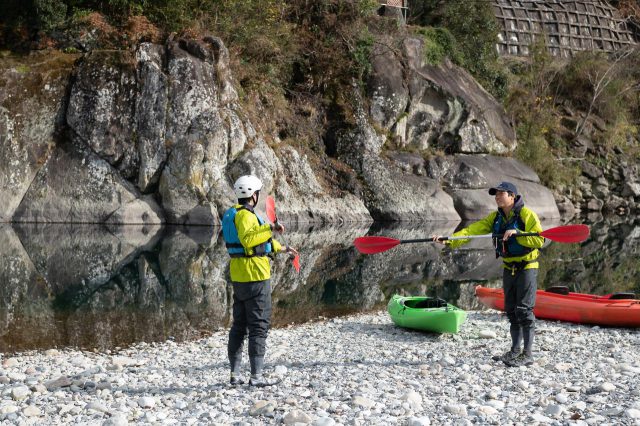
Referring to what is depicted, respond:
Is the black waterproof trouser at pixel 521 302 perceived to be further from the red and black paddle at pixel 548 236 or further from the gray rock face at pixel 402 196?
the gray rock face at pixel 402 196

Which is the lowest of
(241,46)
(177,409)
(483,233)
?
(177,409)

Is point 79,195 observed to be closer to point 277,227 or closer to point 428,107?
point 428,107

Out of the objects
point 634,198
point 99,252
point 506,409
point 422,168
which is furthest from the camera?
point 634,198

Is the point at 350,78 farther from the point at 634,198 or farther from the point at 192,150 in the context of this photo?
the point at 634,198

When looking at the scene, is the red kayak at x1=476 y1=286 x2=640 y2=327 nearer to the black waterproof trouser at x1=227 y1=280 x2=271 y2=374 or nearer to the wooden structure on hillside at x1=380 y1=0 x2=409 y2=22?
the black waterproof trouser at x1=227 y1=280 x2=271 y2=374

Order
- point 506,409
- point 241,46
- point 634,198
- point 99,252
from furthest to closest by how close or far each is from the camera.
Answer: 1. point 634,198
2. point 241,46
3. point 99,252
4. point 506,409

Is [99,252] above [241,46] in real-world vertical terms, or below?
below

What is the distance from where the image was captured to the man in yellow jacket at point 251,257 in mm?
6758

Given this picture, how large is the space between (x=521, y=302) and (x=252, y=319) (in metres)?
3.02

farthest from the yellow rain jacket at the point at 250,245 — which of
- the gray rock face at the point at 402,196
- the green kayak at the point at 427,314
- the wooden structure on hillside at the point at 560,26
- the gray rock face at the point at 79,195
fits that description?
the wooden structure on hillside at the point at 560,26

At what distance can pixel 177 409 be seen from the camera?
6.38 m

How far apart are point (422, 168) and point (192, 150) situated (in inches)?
440

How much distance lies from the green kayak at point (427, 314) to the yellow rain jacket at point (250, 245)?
3446 mm

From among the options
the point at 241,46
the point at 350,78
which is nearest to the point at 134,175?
the point at 241,46
